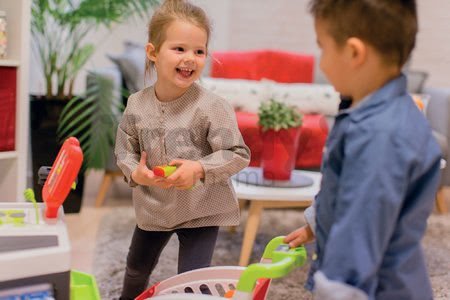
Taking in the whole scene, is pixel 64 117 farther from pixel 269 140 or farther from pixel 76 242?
pixel 269 140

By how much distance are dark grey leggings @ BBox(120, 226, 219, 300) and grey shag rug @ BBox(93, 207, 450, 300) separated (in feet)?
1.22

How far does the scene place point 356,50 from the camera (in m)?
Answer: 0.85

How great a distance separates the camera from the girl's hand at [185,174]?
116cm

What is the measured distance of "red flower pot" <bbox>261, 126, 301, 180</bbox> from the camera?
2.17 meters

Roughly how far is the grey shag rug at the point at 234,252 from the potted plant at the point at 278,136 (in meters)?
0.32

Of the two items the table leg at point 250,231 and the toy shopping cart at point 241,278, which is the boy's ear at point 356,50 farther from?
the table leg at point 250,231

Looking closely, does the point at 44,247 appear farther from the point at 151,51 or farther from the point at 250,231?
the point at 250,231

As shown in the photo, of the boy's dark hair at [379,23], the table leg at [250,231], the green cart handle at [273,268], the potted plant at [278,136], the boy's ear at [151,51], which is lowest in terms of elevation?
the table leg at [250,231]

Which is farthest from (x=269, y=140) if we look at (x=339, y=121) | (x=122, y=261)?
(x=339, y=121)

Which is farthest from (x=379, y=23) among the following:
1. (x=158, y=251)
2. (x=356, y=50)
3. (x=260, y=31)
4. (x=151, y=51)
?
(x=260, y=31)

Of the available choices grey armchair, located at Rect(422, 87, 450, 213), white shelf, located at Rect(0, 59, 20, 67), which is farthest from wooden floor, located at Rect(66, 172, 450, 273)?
white shelf, located at Rect(0, 59, 20, 67)

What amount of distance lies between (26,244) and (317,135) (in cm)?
199

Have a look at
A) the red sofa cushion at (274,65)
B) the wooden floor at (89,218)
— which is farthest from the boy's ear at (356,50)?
the red sofa cushion at (274,65)

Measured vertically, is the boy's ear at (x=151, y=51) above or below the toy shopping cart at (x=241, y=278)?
above
